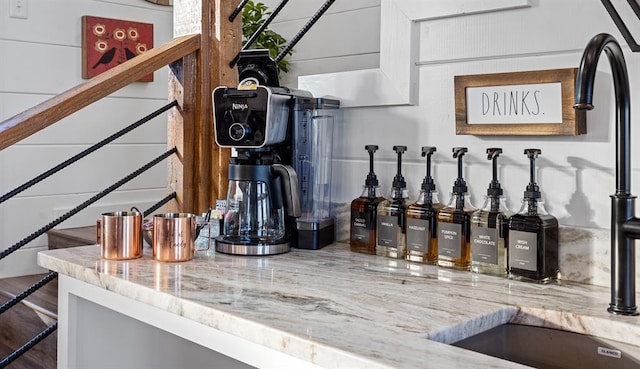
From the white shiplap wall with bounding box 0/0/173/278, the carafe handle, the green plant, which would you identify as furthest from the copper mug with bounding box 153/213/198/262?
the white shiplap wall with bounding box 0/0/173/278

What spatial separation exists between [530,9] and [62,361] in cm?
125

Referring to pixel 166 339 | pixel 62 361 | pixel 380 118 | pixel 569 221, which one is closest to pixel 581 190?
pixel 569 221

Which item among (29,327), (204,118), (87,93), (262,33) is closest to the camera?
(87,93)

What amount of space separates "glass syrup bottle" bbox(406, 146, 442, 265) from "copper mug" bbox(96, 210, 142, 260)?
0.61 metres

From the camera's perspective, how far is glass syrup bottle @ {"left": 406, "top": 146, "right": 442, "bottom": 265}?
1404 millimetres

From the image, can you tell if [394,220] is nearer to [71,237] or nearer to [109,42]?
[71,237]

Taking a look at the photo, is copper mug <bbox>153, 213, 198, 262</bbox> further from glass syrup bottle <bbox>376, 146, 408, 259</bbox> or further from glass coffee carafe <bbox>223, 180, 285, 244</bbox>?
glass syrup bottle <bbox>376, 146, 408, 259</bbox>

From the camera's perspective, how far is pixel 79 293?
138cm

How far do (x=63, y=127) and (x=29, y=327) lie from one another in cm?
109

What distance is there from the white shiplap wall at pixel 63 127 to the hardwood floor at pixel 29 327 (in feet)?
1.60

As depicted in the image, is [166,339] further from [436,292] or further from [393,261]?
[436,292]

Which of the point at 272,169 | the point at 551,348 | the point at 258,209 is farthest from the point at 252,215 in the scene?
the point at 551,348

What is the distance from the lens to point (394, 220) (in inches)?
57.8

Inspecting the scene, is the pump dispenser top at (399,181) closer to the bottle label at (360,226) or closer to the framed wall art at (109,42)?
the bottle label at (360,226)
